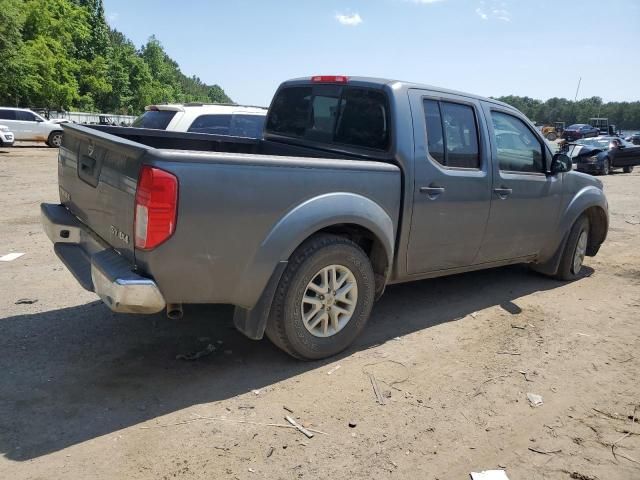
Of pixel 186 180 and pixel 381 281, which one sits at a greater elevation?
pixel 186 180

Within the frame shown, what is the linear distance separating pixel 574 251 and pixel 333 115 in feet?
10.8

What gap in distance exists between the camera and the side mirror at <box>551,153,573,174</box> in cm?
546

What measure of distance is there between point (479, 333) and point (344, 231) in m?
1.55

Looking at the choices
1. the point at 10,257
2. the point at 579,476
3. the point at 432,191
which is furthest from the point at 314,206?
the point at 10,257

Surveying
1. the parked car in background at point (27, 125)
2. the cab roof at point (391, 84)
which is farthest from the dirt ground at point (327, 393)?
the parked car in background at point (27, 125)

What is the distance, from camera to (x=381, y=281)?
13.7 ft

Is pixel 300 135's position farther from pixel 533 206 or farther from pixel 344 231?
pixel 533 206

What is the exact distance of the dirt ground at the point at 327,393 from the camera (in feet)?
9.13

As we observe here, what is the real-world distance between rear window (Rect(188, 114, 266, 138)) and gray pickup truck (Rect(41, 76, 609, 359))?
12.1 ft

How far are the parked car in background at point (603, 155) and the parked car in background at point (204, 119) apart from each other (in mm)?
15716

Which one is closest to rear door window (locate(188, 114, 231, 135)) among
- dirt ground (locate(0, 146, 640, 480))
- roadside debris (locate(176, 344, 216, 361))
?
dirt ground (locate(0, 146, 640, 480))

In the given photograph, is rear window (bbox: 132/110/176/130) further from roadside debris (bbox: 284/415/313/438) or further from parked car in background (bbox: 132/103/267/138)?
roadside debris (bbox: 284/415/313/438)

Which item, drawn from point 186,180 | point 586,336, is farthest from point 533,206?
point 186,180

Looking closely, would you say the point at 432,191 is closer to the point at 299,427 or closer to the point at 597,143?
the point at 299,427
